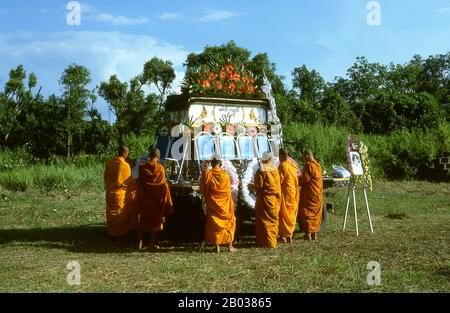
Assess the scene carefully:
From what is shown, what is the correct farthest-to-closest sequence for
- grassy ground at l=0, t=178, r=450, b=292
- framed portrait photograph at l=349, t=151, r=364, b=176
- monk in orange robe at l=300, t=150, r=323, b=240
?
framed portrait photograph at l=349, t=151, r=364, b=176, monk in orange robe at l=300, t=150, r=323, b=240, grassy ground at l=0, t=178, r=450, b=292

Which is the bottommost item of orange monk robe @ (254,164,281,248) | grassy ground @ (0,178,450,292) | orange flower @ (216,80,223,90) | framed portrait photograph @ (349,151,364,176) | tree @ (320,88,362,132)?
grassy ground @ (0,178,450,292)

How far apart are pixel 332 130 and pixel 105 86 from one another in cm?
1599

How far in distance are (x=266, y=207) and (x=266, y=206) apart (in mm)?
21

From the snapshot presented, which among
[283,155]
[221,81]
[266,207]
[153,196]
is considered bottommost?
[266,207]

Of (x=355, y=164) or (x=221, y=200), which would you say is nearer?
(x=221, y=200)

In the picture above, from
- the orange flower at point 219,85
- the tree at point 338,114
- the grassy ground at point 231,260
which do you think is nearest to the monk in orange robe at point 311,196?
the grassy ground at point 231,260

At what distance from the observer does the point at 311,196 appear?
1095cm

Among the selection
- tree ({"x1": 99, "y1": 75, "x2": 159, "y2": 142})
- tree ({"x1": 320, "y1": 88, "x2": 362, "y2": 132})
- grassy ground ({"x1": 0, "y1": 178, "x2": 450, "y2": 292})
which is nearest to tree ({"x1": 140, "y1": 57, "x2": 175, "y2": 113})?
tree ({"x1": 99, "y1": 75, "x2": 159, "y2": 142})

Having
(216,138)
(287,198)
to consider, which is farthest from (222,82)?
(287,198)

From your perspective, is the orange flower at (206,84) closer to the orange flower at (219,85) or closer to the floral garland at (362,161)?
the orange flower at (219,85)

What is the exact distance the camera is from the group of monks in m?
9.68

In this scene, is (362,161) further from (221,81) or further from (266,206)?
(221,81)

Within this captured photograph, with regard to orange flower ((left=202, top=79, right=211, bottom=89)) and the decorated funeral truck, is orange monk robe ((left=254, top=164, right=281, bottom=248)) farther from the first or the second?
orange flower ((left=202, top=79, right=211, bottom=89))
